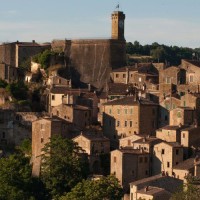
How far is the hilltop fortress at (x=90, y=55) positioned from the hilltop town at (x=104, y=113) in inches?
3.4

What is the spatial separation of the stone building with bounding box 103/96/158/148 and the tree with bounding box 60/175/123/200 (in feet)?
28.9

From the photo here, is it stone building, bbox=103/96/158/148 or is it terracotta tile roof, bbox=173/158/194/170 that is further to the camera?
stone building, bbox=103/96/158/148

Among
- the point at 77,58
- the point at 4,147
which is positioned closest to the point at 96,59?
the point at 77,58

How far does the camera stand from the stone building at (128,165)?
61.0m

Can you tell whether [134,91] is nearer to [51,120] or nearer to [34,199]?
[51,120]

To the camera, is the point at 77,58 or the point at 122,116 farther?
the point at 77,58

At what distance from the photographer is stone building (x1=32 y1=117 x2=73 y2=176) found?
66438 mm

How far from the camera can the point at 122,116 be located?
225 ft

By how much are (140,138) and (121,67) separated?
17.4m

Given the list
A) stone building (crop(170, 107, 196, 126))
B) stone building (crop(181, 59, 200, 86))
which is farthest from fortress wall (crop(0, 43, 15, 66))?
stone building (crop(170, 107, 196, 126))

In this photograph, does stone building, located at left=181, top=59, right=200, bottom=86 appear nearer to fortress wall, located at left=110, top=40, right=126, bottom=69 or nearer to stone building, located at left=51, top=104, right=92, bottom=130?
fortress wall, located at left=110, top=40, right=126, bottom=69

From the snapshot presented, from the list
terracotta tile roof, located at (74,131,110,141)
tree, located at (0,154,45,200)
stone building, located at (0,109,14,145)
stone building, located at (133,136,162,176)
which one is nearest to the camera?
stone building, located at (133,136,162,176)

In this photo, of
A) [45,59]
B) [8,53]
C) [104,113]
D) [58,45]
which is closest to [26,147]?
[104,113]

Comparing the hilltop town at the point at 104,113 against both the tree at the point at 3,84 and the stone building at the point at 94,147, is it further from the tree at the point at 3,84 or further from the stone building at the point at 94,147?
the tree at the point at 3,84
